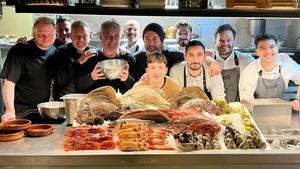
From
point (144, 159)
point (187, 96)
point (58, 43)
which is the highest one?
point (58, 43)

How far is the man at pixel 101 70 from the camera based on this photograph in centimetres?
275

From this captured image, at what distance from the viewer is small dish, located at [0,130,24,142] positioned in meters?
1.87

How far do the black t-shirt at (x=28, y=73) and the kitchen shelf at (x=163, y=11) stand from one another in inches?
28.6

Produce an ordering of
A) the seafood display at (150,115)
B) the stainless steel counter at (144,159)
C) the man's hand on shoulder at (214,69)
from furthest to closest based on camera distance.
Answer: the man's hand on shoulder at (214,69) → the seafood display at (150,115) → the stainless steel counter at (144,159)

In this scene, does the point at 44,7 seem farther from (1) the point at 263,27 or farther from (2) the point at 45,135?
(1) the point at 263,27

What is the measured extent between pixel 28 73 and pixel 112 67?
0.68 metres

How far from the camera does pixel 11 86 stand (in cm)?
274

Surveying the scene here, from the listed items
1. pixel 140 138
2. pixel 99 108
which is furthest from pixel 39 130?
pixel 140 138

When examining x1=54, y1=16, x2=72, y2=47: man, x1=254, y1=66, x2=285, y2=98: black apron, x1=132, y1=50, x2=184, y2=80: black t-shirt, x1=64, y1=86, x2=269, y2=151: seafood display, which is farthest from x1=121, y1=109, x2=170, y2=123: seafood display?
x1=54, y1=16, x2=72, y2=47: man

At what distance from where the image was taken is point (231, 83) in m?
2.79

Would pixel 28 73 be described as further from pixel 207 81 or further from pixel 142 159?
pixel 142 159

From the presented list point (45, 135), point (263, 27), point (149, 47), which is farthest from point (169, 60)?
point (263, 27)

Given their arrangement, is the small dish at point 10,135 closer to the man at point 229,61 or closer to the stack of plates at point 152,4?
the stack of plates at point 152,4

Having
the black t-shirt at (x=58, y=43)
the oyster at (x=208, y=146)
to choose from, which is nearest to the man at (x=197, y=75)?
the oyster at (x=208, y=146)
